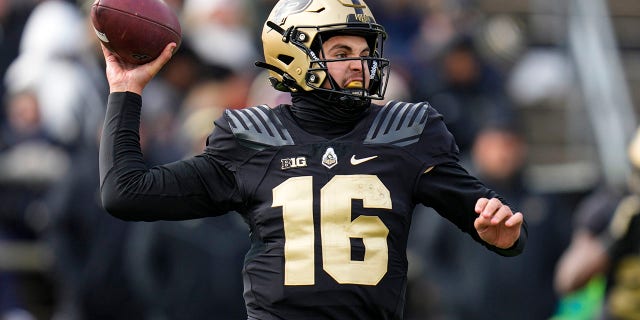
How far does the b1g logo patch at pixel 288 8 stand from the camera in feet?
16.2

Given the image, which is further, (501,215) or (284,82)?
(284,82)

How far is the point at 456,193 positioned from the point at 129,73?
3.89ft

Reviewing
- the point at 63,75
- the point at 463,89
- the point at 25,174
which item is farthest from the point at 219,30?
the point at 463,89

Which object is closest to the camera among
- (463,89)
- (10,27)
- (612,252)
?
(612,252)

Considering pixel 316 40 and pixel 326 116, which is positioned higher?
pixel 316 40

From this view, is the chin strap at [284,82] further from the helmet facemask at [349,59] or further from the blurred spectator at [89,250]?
the blurred spectator at [89,250]

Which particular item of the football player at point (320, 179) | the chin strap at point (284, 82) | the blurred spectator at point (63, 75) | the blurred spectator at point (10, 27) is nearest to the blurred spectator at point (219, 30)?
the blurred spectator at point (63, 75)

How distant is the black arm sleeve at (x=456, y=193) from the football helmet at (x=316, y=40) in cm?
34

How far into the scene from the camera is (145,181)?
4.66 meters

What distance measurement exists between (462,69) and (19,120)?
11.0ft

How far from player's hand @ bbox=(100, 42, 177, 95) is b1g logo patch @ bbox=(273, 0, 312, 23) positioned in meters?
0.41

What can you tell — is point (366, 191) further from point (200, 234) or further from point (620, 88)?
point (620, 88)

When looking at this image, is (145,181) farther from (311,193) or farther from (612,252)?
(612,252)

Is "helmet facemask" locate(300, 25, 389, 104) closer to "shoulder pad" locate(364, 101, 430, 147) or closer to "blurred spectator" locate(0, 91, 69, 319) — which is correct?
"shoulder pad" locate(364, 101, 430, 147)
